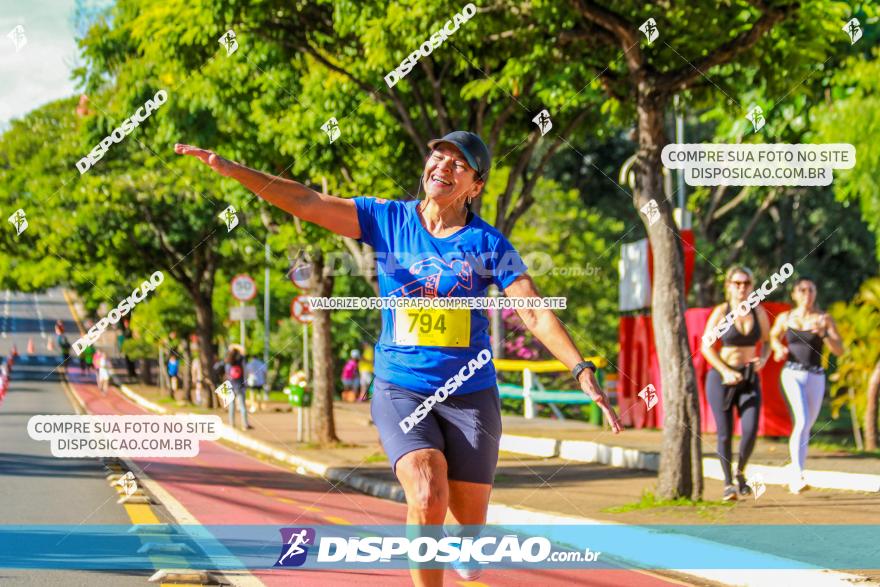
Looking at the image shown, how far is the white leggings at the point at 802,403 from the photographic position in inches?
485

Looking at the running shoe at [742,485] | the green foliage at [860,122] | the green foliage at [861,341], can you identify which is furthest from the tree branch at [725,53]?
the green foliage at [861,341]

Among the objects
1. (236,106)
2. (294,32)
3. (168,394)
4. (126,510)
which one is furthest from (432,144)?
(168,394)

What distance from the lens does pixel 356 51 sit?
1758 centimetres

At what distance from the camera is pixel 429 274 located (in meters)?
5.66

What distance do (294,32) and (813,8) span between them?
6.36 metres

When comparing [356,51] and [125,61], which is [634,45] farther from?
[125,61]

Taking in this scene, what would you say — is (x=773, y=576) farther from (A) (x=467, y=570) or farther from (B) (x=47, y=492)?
(B) (x=47, y=492)

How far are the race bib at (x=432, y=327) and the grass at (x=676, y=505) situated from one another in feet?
19.4

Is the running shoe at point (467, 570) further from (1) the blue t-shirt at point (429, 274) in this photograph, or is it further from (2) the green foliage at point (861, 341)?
(2) the green foliage at point (861, 341)

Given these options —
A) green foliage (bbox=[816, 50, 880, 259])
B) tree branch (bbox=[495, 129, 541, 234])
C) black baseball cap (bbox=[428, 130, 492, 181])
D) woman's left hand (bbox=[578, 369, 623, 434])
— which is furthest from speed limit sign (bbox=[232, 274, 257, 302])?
woman's left hand (bbox=[578, 369, 623, 434])

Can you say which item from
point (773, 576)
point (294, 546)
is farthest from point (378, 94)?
point (773, 576)

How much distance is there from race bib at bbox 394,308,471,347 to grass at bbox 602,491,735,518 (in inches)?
232

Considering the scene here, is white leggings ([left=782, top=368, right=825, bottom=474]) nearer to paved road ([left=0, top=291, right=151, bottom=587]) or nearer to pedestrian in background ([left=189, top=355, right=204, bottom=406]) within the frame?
paved road ([left=0, top=291, right=151, bottom=587])

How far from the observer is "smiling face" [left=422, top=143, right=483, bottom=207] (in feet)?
18.6
